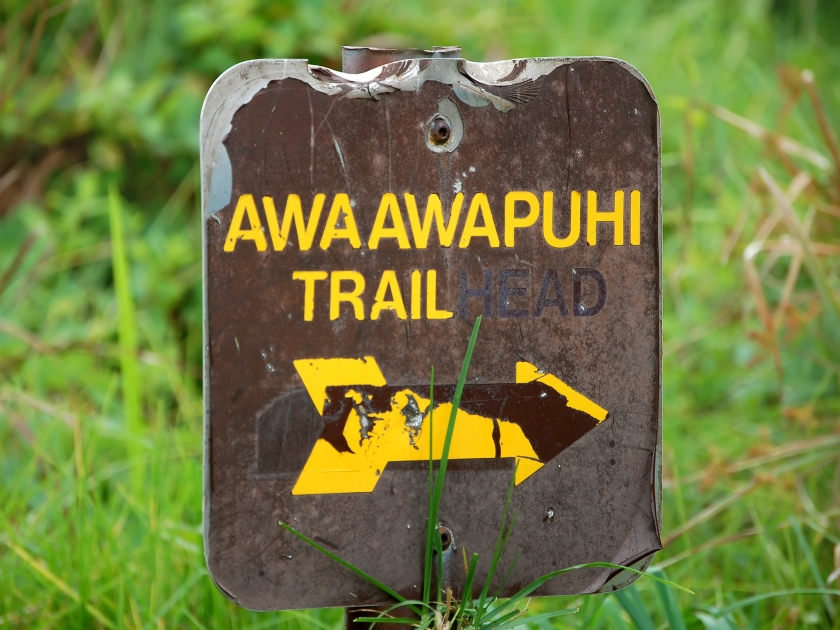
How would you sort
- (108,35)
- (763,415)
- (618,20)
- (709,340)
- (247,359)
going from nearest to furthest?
(247,359) < (763,415) < (709,340) < (108,35) < (618,20)

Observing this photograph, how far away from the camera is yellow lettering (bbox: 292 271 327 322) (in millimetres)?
789

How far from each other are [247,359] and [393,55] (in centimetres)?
34

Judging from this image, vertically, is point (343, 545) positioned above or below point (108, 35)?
below

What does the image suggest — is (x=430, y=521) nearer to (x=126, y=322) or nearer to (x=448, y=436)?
(x=448, y=436)

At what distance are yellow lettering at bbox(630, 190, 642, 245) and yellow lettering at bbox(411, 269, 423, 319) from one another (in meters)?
0.22

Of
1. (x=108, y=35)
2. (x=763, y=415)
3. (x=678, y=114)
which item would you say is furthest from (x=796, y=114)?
(x=108, y=35)

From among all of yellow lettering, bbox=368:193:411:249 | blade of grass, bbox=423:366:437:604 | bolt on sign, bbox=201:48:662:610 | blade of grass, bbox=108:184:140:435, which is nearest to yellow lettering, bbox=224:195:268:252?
bolt on sign, bbox=201:48:662:610

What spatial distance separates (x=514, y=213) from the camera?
818mm

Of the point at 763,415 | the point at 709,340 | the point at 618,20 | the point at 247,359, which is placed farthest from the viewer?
the point at 618,20

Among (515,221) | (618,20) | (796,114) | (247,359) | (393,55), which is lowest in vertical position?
(247,359)

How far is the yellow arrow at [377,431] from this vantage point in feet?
2.62

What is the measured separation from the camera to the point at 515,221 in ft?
2.68

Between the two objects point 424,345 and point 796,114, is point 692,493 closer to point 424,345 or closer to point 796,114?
point 424,345

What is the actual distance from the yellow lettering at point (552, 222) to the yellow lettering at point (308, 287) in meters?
0.23
